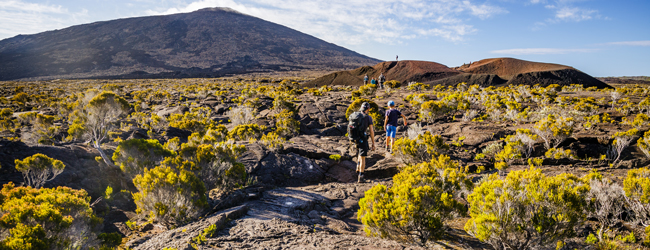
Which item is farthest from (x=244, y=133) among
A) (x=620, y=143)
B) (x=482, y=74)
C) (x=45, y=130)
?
(x=482, y=74)

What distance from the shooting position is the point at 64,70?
281ft

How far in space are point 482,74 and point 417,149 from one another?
2581cm

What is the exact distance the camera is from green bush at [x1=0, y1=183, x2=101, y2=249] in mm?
2998

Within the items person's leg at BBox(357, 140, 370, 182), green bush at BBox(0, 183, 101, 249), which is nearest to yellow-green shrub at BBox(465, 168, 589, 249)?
person's leg at BBox(357, 140, 370, 182)

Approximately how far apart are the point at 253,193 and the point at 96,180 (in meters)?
3.59

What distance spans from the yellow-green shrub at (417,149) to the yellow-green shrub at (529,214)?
11.8ft

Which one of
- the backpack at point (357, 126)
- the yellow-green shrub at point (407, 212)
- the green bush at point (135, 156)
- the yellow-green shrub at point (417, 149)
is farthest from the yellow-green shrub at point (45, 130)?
the yellow-green shrub at point (407, 212)

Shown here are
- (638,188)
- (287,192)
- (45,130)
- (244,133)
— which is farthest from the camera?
(45,130)

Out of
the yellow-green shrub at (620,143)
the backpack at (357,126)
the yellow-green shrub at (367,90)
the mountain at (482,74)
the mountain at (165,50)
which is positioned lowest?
the yellow-green shrub at (620,143)

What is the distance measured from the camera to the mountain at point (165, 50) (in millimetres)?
88875

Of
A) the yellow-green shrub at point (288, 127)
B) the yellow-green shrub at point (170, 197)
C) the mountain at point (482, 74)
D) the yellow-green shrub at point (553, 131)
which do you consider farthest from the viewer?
the mountain at point (482, 74)

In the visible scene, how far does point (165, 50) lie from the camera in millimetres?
116062

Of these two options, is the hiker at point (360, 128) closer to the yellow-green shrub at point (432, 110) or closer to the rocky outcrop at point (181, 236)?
the rocky outcrop at point (181, 236)

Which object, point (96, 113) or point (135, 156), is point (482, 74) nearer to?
point (135, 156)
